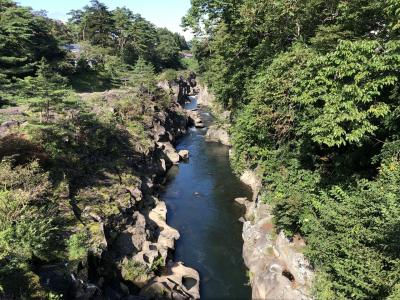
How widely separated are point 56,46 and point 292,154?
45252 millimetres

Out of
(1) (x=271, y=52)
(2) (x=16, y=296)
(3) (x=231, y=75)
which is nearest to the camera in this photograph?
(2) (x=16, y=296)

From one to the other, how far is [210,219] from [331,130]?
18.0 meters

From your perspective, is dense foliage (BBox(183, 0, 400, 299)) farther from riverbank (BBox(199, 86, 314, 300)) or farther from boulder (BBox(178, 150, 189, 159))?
boulder (BBox(178, 150, 189, 159))

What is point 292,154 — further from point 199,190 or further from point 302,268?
point 199,190

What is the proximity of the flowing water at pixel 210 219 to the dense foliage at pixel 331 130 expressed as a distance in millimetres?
5018

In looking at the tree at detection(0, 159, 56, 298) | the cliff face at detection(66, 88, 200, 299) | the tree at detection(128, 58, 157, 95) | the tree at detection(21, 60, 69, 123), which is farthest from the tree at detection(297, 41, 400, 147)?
the tree at detection(128, 58, 157, 95)

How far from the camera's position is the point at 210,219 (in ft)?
101

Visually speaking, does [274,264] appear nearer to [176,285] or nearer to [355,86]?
[176,285]

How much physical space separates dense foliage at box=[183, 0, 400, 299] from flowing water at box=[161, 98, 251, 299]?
5.02m

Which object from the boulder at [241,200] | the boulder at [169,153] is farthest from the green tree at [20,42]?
the boulder at [241,200]

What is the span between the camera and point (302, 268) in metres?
18.7

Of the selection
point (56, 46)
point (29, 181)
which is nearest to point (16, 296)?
point (29, 181)

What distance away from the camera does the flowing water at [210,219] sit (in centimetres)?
2316

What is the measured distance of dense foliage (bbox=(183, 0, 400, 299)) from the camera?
529 inches
